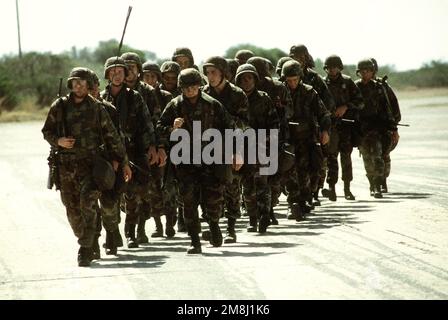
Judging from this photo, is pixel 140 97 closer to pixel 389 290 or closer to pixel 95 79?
pixel 95 79

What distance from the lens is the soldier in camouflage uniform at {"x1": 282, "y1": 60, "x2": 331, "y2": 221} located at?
15.6 metres

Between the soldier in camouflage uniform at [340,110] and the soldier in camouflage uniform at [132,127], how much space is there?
481 centimetres

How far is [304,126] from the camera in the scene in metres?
15.7

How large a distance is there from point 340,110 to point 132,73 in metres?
4.71

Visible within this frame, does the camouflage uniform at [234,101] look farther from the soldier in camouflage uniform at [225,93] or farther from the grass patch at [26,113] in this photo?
the grass patch at [26,113]

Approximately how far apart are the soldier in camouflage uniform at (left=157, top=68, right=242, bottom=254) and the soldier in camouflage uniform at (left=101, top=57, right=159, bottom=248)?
801 mm

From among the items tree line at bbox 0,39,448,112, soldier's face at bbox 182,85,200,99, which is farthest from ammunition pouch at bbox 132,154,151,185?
tree line at bbox 0,39,448,112

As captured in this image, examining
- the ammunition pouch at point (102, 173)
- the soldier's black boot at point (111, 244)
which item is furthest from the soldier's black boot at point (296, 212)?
the ammunition pouch at point (102, 173)

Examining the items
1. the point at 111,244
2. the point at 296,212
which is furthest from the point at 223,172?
the point at 296,212

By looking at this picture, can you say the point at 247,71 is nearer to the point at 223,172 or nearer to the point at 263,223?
the point at 263,223

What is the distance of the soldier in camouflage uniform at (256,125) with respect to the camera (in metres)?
14.2

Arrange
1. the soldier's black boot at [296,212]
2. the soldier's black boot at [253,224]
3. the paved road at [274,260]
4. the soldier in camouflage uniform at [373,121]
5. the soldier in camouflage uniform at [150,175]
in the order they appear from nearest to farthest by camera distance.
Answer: the paved road at [274,260] → the soldier in camouflage uniform at [150,175] → the soldier's black boot at [253,224] → the soldier's black boot at [296,212] → the soldier in camouflage uniform at [373,121]
